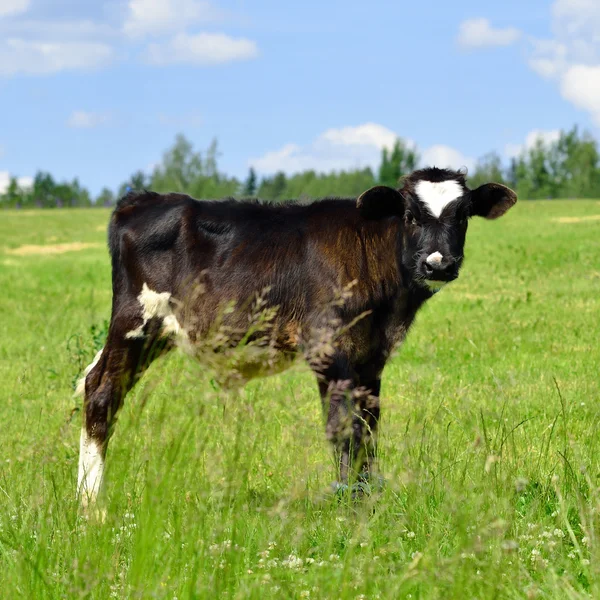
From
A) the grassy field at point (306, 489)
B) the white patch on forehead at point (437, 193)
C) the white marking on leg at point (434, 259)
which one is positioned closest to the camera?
the grassy field at point (306, 489)

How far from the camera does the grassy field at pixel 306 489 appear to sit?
3.59m

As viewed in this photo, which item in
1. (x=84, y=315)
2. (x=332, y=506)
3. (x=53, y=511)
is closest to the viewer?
(x=53, y=511)

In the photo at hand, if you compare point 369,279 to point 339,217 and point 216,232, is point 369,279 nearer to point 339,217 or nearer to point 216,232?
point 339,217

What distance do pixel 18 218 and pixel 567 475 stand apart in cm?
5396

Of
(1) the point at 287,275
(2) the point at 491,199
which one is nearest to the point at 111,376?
(1) the point at 287,275

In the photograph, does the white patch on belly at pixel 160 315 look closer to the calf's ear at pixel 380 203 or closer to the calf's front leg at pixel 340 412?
the calf's front leg at pixel 340 412

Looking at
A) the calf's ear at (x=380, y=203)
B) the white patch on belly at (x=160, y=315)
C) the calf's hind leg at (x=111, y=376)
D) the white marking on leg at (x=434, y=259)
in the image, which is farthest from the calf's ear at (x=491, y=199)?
the calf's hind leg at (x=111, y=376)

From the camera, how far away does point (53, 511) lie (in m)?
4.35

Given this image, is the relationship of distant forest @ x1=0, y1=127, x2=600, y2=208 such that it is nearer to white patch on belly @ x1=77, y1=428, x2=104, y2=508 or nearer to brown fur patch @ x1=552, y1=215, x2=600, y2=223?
brown fur patch @ x1=552, y1=215, x2=600, y2=223

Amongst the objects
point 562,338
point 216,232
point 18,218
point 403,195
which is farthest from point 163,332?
point 18,218

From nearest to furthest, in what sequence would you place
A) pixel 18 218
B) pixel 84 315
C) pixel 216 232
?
pixel 216 232 < pixel 84 315 < pixel 18 218

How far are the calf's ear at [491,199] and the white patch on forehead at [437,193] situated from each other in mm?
254

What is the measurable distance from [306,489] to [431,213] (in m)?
2.51

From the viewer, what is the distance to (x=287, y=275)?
6.42m
